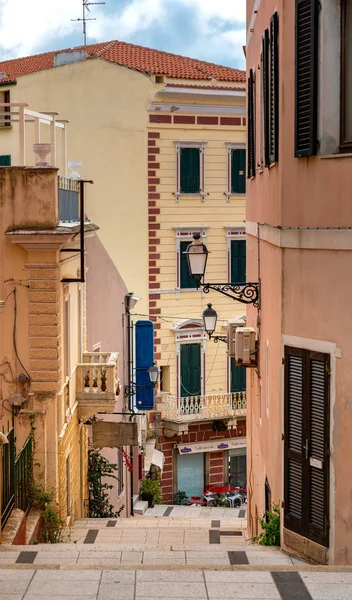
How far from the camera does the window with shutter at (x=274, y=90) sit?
11.5 meters

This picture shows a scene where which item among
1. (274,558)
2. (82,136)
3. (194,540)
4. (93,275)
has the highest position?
(82,136)

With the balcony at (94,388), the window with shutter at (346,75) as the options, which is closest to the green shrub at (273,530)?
the window with shutter at (346,75)

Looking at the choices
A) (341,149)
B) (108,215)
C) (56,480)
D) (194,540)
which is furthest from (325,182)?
(108,215)

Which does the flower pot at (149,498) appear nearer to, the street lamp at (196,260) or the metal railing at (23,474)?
the metal railing at (23,474)

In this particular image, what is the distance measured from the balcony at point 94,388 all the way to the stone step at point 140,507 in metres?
9.62

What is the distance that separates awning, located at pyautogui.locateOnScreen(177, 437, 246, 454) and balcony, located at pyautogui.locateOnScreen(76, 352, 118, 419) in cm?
1384

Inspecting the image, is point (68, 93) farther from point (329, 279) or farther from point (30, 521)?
point (329, 279)

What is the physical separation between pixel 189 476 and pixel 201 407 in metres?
2.21

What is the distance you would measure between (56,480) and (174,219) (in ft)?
55.9

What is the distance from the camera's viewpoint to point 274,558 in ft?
35.1

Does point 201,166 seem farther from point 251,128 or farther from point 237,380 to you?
point 251,128

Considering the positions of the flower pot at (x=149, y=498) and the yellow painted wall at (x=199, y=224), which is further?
the yellow painted wall at (x=199, y=224)

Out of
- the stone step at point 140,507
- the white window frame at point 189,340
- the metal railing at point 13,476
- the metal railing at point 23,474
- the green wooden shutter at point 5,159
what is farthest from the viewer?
the green wooden shutter at point 5,159

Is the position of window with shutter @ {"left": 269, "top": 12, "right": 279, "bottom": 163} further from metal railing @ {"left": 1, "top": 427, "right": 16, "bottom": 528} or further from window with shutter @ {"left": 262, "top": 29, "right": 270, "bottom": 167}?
metal railing @ {"left": 1, "top": 427, "right": 16, "bottom": 528}
